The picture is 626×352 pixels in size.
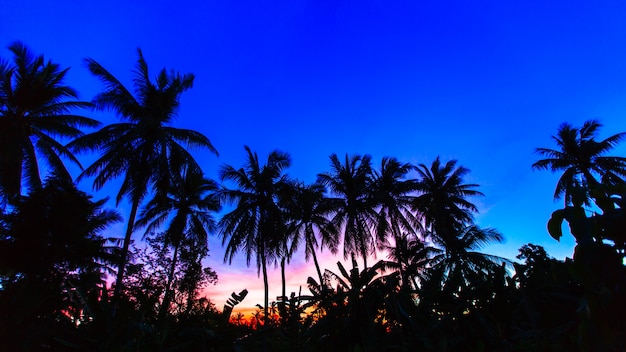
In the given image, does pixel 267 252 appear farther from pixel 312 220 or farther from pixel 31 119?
pixel 31 119

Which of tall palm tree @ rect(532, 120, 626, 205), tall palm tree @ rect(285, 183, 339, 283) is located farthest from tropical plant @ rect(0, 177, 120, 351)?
tall palm tree @ rect(532, 120, 626, 205)

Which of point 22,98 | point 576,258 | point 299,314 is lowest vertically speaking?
point 576,258

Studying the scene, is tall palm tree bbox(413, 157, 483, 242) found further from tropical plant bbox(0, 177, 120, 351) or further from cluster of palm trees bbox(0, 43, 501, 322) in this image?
tropical plant bbox(0, 177, 120, 351)

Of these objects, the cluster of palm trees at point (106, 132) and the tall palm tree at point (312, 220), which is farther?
the tall palm tree at point (312, 220)

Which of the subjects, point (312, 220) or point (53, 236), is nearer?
point (53, 236)

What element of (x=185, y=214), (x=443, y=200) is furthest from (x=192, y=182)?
(x=443, y=200)

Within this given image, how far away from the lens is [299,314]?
652 cm

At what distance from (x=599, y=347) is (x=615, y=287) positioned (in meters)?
0.48

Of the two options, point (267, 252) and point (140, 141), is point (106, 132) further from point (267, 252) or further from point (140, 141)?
point (267, 252)

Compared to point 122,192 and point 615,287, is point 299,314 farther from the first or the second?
point 122,192

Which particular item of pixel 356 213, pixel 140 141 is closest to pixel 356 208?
pixel 356 213

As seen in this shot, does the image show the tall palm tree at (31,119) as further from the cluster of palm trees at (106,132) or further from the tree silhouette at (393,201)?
the tree silhouette at (393,201)

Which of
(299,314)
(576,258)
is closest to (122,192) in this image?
(299,314)

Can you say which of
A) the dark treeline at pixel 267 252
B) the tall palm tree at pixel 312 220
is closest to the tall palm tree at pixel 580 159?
the dark treeline at pixel 267 252
